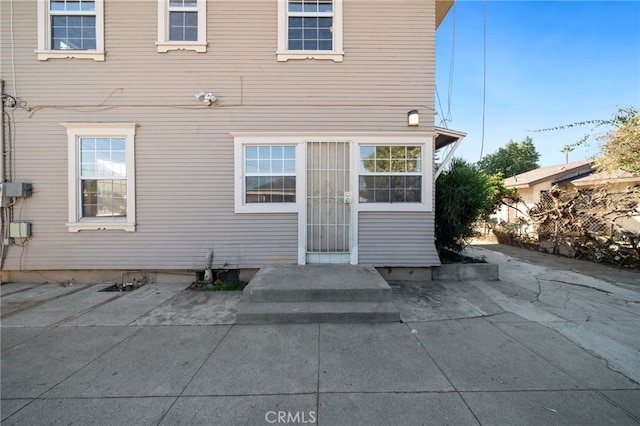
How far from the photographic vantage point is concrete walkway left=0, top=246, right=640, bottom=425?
1849 millimetres

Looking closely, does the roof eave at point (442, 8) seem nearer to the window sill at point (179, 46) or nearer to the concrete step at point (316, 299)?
the window sill at point (179, 46)

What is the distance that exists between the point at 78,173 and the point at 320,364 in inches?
225

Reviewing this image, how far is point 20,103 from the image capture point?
4.72 meters

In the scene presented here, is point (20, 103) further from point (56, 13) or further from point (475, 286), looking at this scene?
point (475, 286)

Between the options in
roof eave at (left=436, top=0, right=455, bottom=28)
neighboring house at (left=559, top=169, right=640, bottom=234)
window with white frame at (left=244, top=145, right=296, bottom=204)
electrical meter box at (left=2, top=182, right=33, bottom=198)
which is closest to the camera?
electrical meter box at (left=2, top=182, right=33, bottom=198)

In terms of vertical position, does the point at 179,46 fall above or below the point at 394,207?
above

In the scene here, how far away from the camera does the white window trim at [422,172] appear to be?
16.0 ft

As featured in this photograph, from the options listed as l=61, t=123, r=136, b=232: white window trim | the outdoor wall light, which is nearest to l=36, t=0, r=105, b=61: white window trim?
l=61, t=123, r=136, b=232: white window trim

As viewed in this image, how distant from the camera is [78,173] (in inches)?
188

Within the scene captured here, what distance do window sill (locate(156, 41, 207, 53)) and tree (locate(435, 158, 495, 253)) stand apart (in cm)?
549

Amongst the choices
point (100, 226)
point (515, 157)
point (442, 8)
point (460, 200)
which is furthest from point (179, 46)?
point (515, 157)

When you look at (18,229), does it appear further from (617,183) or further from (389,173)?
(617,183)

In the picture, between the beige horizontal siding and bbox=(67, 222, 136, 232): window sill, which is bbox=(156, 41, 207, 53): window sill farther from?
the beige horizontal siding

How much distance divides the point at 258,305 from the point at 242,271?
165 cm
